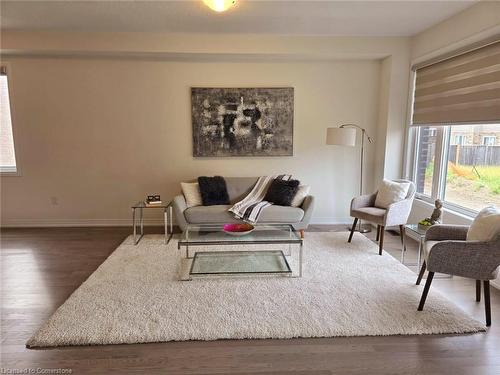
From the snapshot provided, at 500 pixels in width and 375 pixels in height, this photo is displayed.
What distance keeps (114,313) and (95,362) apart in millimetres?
506

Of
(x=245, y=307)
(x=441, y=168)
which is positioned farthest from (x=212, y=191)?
(x=441, y=168)

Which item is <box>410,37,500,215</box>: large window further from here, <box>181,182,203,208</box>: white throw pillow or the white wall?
<box>181,182,203,208</box>: white throw pillow

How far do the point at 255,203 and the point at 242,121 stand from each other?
132 centimetres

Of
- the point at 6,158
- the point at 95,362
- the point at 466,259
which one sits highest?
the point at 6,158

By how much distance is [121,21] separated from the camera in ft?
12.5

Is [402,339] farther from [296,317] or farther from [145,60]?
[145,60]

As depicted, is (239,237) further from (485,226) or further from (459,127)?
(459,127)

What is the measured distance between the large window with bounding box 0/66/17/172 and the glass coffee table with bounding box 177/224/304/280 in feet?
10.9

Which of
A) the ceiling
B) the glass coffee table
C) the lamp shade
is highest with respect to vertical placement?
the ceiling

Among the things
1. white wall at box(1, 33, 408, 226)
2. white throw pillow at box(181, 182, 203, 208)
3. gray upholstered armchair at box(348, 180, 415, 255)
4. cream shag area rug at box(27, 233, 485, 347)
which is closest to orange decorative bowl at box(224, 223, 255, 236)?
cream shag area rug at box(27, 233, 485, 347)

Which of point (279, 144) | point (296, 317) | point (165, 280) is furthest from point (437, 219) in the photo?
point (165, 280)

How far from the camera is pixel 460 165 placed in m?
3.66

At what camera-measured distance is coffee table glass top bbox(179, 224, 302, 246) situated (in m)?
3.06

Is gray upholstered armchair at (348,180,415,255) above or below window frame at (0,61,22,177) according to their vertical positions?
below
